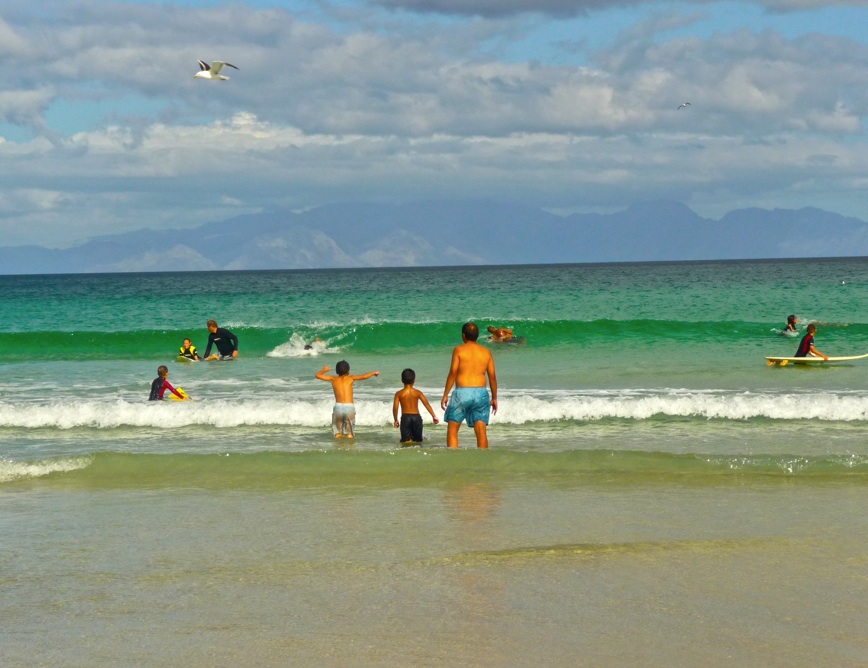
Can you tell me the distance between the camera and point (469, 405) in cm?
1040

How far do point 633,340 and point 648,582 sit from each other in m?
23.3

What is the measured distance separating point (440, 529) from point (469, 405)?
3.07 m

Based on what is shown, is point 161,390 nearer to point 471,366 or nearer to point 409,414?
point 409,414

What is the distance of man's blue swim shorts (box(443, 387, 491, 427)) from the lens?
1035cm

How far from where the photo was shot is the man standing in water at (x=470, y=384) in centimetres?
1032

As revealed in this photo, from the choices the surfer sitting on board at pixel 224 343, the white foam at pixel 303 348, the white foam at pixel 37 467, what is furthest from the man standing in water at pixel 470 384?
the white foam at pixel 303 348

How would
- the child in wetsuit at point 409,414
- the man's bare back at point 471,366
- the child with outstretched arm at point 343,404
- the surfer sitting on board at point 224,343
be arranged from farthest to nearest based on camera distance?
the surfer sitting on board at point 224,343 < the child with outstretched arm at point 343,404 < the child in wetsuit at point 409,414 < the man's bare back at point 471,366

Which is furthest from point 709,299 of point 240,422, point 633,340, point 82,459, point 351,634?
point 351,634

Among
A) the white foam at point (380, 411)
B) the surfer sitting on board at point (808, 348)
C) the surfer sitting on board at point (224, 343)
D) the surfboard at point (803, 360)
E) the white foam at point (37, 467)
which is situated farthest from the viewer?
the surfer sitting on board at point (224, 343)

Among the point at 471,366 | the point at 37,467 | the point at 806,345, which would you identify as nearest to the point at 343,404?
the point at 471,366

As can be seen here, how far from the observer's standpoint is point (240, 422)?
14.1m

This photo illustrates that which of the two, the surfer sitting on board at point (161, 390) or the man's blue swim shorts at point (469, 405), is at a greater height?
the man's blue swim shorts at point (469, 405)

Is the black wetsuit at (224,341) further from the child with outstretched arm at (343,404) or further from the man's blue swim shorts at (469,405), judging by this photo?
the man's blue swim shorts at (469,405)

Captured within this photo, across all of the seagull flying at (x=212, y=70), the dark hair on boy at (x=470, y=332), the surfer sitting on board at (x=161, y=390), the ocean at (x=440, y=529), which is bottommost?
the ocean at (x=440, y=529)
